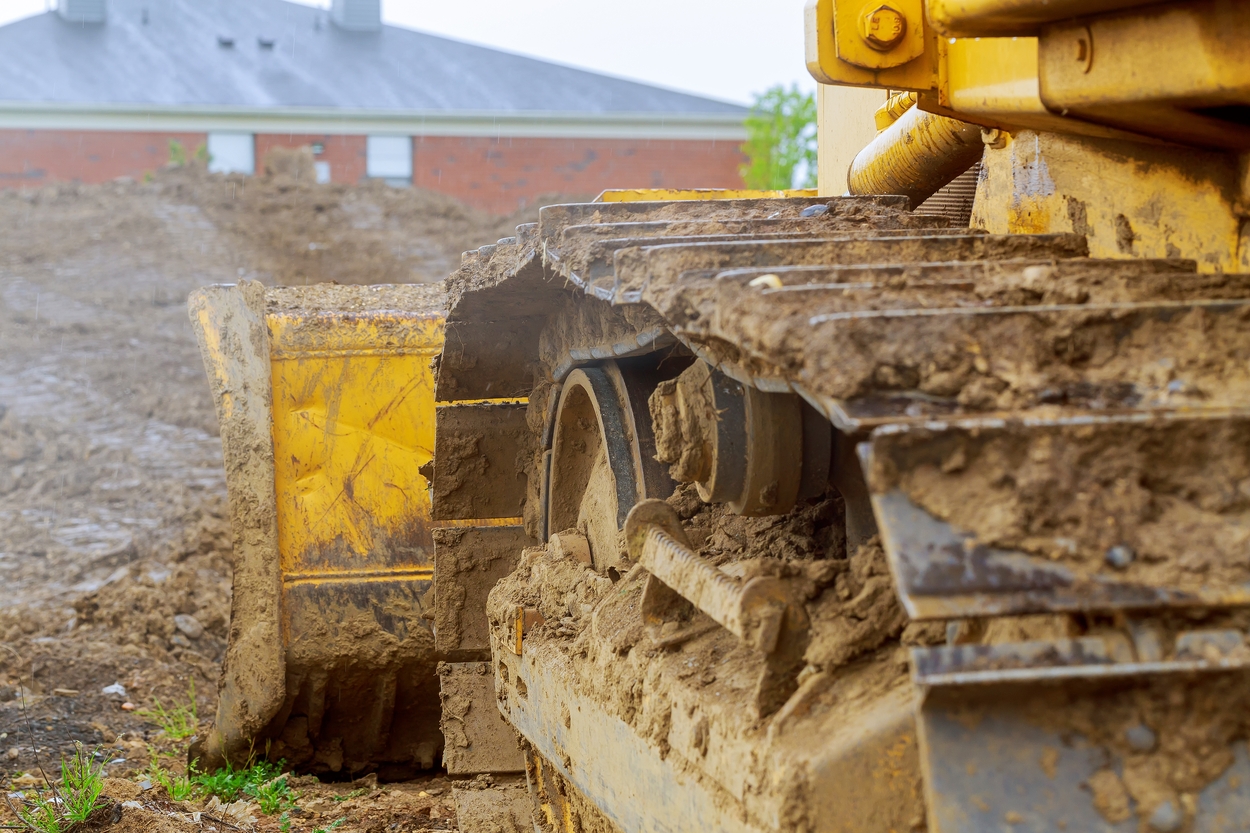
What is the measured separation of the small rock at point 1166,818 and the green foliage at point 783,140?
17446mm

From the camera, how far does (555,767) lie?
259 cm

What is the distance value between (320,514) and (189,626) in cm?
161

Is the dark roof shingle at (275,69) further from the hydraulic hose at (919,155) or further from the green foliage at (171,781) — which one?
the hydraulic hose at (919,155)

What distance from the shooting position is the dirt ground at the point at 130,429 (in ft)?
15.3

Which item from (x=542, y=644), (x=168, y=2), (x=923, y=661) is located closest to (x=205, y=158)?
(x=168, y=2)

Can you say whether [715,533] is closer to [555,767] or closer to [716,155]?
[555,767]

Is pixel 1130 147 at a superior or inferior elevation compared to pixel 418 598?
superior

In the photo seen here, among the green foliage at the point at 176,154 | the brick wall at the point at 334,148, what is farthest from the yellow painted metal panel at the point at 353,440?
the brick wall at the point at 334,148

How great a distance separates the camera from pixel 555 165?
86.3ft

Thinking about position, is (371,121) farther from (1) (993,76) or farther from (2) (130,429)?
(1) (993,76)

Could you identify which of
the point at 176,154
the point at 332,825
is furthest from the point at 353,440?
the point at 176,154

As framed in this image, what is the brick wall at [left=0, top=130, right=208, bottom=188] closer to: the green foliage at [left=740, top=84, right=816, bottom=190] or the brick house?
the brick house

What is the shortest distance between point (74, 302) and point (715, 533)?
11.9m

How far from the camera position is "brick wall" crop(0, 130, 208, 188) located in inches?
957
